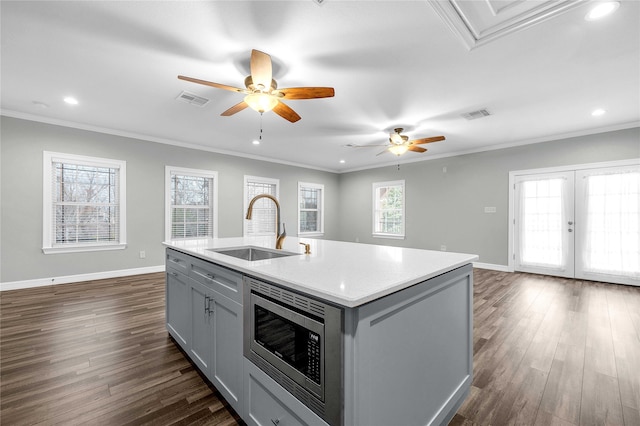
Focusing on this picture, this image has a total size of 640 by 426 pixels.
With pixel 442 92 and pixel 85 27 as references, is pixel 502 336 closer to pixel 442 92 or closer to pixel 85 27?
pixel 442 92

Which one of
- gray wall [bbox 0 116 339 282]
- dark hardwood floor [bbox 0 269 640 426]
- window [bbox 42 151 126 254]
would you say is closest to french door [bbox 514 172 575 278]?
dark hardwood floor [bbox 0 269 640 426]

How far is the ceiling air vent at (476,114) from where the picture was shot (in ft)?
12.4

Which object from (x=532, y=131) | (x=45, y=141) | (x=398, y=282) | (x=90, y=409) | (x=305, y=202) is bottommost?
(x=90, y=409)

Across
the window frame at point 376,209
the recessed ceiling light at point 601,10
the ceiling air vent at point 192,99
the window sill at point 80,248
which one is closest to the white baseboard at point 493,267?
the window frame at point 376,209

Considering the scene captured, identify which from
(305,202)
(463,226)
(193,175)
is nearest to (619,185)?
(463,226)

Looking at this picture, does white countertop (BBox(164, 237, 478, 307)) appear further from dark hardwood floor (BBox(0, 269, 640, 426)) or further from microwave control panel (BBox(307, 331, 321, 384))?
dark hardwood floor (BBox(0, 269, 640, 426))

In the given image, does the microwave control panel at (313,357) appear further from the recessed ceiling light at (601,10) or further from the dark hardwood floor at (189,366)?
the recessed ceiling light at (601,10)

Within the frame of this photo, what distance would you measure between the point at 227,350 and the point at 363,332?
991 millimetres

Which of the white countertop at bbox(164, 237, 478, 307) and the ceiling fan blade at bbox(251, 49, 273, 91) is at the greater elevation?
the ceiling fan blade at bbox(251, 49, 273, 91)

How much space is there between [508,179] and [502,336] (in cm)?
403

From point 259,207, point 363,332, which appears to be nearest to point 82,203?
point 259,207

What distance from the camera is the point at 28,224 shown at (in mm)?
4035

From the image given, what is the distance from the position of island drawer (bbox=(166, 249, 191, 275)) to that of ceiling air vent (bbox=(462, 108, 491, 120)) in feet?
13.2

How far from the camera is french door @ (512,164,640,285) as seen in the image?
4.34 m
